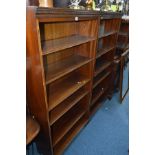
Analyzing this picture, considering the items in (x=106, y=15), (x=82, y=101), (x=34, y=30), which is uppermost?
(x=106, y=15)

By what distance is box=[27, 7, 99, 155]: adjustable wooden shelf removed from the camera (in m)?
1.15

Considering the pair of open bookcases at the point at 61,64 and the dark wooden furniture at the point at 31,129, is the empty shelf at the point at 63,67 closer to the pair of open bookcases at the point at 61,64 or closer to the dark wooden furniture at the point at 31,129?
the pair of open bookcases at the point at 61,64

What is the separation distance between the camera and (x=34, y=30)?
1.06m

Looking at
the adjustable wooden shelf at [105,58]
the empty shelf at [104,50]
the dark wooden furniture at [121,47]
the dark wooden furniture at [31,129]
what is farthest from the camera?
the dark wooden furniture at [121,47]


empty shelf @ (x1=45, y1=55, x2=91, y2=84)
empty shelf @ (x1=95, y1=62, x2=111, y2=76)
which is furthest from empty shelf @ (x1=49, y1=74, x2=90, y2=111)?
empty shelf @ (x1=95, y1=62, x2=111, y2=76)

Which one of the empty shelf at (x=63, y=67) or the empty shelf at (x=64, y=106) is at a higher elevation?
the empty shelf at (x=63, y=67)

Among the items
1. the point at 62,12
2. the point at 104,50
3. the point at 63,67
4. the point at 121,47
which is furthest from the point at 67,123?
the point at 121,47

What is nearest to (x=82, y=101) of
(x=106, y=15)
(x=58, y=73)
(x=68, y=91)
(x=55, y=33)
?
(x=68, y=91)

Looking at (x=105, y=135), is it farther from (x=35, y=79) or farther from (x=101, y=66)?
(x=35, y=79)

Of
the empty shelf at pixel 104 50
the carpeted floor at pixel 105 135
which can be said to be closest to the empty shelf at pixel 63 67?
the empty shelf at pixel 104 50

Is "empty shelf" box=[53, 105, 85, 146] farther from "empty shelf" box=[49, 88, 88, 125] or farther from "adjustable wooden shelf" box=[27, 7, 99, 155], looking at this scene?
"empty shelf" box=[49, 88, 88, 125]

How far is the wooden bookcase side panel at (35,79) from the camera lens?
41.9 inches
